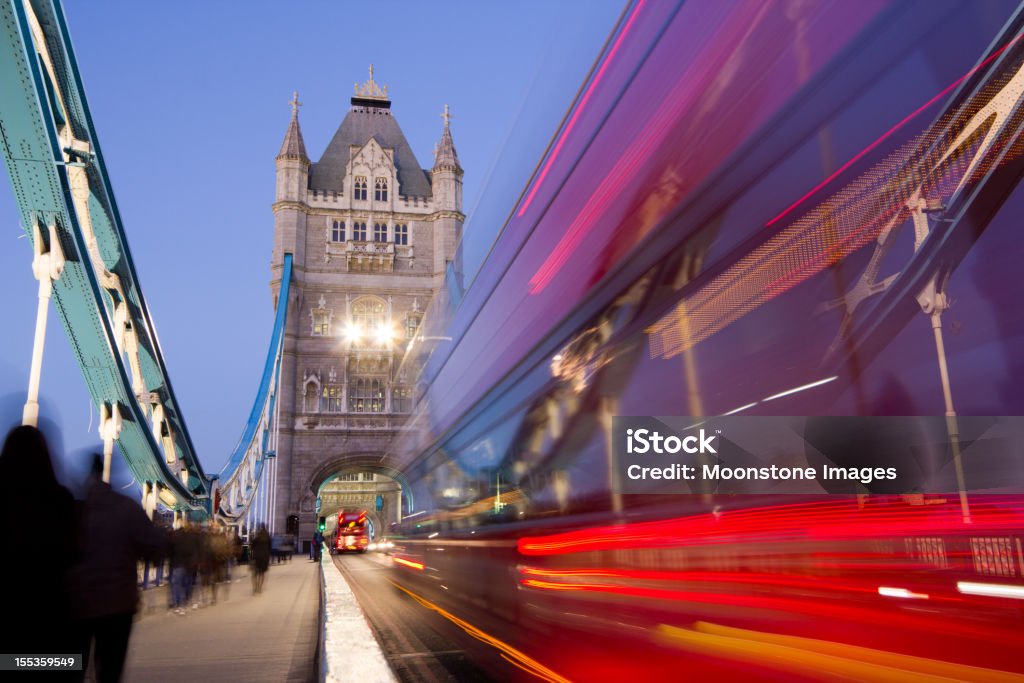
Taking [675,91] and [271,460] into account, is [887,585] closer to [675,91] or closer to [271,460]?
[675,91]

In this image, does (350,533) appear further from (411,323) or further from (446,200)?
(446,200)

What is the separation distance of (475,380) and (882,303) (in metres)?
4.90

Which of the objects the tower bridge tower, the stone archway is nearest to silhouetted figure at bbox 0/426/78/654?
the tower bridge tower

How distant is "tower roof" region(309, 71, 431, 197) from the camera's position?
45.6m

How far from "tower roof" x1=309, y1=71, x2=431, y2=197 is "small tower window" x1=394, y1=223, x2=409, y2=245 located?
201 centimetres

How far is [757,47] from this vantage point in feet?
10.5

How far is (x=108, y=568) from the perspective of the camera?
321cm

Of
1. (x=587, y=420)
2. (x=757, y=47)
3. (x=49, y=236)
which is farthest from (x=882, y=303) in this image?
(x=49, y=236)

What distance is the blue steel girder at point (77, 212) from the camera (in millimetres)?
8547

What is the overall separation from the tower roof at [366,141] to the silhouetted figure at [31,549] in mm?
44056

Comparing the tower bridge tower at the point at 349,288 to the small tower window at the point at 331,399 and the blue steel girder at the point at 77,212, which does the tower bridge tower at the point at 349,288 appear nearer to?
the small tower window at the point at 331,399

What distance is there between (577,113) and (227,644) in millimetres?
4776

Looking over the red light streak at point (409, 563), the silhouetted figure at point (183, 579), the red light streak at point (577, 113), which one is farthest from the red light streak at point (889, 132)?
the red light streak at point (409, 563)

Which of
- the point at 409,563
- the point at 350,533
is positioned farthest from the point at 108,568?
the point at 350,533
